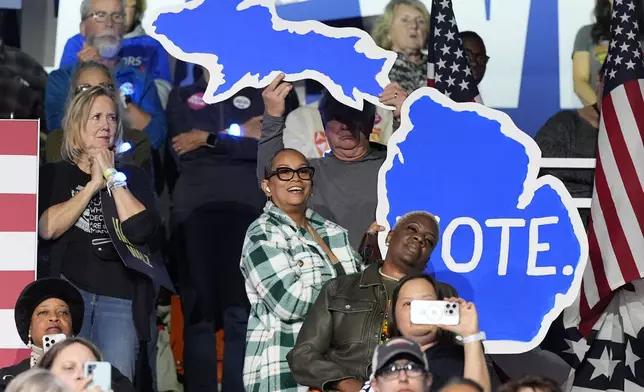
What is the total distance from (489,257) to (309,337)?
111 cm

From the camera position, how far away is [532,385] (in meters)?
6.68

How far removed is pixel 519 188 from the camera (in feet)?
26.5

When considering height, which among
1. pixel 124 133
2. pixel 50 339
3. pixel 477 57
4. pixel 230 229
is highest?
pixel 477 57

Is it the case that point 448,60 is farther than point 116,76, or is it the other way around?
point 116,76

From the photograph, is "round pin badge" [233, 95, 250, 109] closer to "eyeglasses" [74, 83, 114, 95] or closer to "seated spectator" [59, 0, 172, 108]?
"seated spectator" [59, 0, 172, 108]

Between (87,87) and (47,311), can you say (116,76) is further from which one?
(47,311)

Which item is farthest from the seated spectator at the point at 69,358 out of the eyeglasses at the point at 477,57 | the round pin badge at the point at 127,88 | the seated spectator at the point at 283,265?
the eyeglasses at the point at 477,57

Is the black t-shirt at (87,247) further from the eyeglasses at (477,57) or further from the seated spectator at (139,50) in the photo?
the eyeglasses at (477,57)

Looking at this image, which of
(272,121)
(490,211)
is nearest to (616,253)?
(490,211)

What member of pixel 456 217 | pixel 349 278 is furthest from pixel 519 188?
pixel 349 278

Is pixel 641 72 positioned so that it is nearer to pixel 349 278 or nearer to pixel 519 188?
pixel 519 188

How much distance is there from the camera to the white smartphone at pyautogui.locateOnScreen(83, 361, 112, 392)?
635 cm

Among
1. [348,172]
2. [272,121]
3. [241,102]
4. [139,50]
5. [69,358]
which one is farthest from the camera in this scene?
[139,50]

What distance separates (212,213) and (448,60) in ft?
4.97
